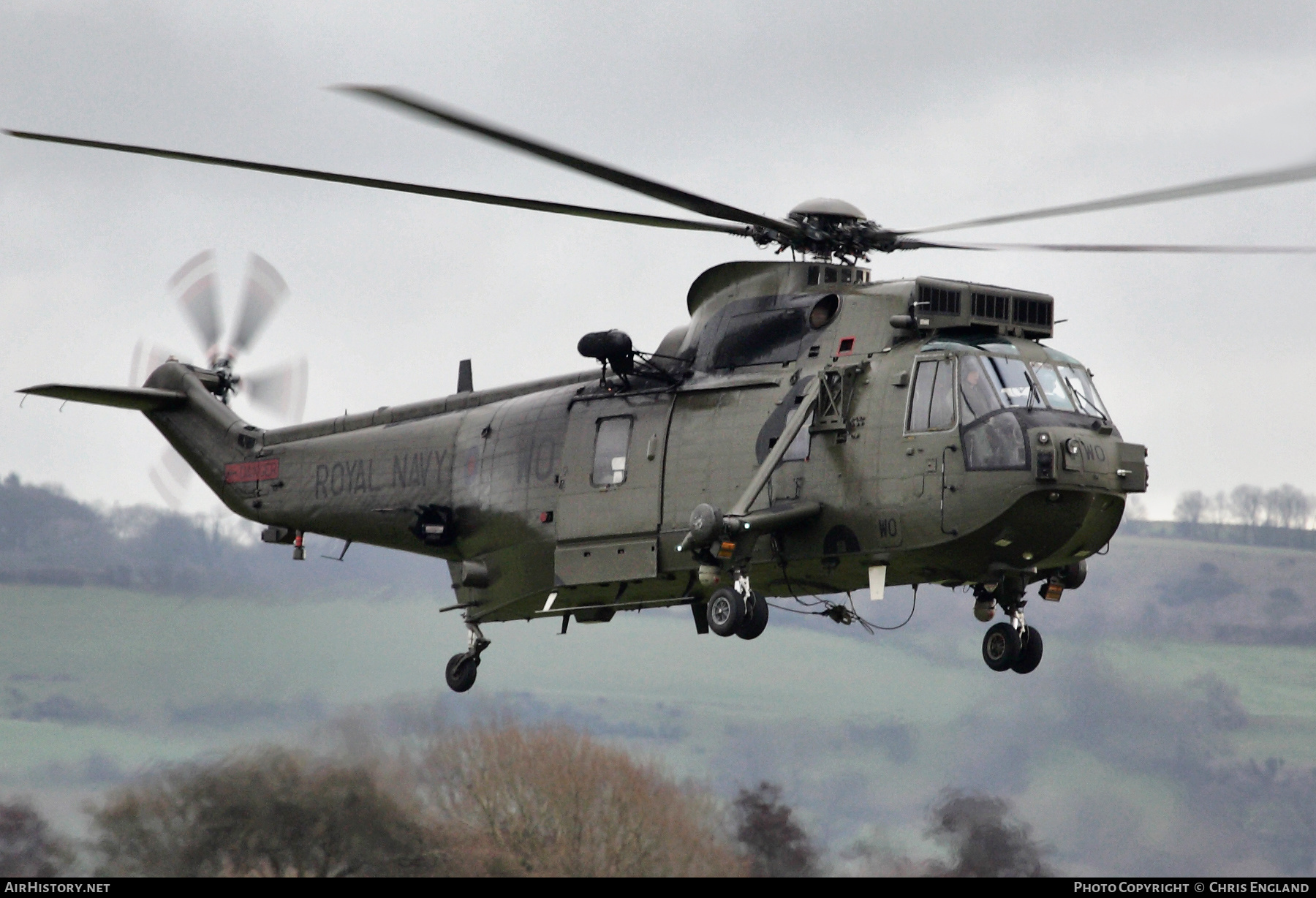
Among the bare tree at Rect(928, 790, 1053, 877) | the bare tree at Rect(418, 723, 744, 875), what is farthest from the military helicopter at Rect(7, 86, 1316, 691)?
the bare tree at Rect(928, 790, 1053, 877)

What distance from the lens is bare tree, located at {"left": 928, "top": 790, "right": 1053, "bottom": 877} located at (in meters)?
26.3

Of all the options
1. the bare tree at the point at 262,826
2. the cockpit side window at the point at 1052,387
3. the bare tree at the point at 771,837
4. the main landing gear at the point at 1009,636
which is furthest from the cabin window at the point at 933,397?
the bare tree at the point at 262,826

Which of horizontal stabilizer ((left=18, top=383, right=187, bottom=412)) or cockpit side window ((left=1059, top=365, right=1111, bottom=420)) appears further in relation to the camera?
horizontal stabilizer ((left=18, top=383, right=187, bottom=412))

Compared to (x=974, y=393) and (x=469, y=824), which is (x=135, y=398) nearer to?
(x=469, y=824)

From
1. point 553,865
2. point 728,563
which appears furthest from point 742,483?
point 553,865

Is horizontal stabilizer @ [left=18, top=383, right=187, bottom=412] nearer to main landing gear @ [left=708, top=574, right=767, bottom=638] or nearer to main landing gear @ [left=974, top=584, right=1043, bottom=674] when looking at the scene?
main landing gear @ [left=708, top=574, right=767, bottom=638]

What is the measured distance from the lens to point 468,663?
25719 millimetres

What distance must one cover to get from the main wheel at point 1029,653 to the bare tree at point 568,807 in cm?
554

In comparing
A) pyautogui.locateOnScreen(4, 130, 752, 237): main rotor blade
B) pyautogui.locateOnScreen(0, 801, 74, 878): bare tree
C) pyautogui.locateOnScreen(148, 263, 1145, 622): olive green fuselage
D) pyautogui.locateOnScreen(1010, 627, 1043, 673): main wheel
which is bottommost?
pyautogui.locateOnScreen(0, 801, 74, 878): bare tree

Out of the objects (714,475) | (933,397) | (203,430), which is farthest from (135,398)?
(933,397)

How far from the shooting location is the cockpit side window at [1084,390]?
827 inches

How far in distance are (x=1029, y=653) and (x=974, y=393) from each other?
3174 millimetres

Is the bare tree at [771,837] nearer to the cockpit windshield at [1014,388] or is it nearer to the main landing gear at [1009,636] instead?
the main landing gear at [1009,636]

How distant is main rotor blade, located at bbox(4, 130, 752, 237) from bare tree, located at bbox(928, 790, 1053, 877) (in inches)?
357
